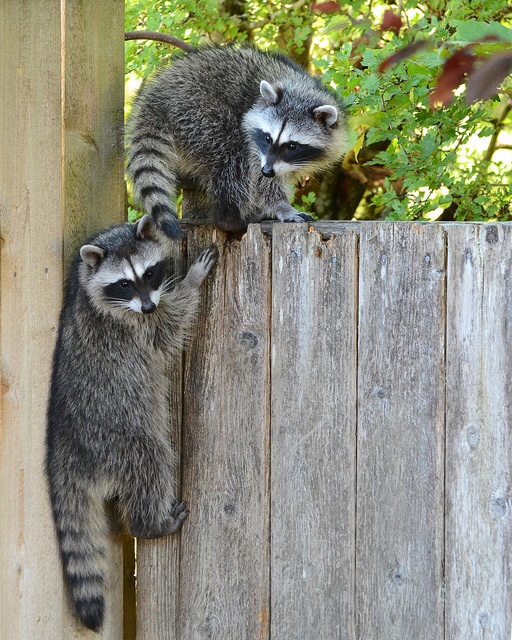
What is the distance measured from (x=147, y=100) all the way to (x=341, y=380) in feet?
4.40

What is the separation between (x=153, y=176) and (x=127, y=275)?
13.6 inches

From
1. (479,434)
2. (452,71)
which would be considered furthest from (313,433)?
(452,71)

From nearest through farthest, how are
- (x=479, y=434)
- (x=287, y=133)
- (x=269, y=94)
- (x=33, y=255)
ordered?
(x=479, y=434), (x=33, y=255), (x=269, y=94), (x=287, y=133)

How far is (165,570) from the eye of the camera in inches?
107

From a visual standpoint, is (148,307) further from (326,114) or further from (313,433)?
(326,114)

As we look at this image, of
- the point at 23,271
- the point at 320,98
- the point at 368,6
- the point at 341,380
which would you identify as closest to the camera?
the point at 341,380

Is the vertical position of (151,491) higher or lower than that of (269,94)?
lower

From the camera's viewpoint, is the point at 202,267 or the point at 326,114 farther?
the point at 326,114

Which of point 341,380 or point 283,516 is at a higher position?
point 341,380

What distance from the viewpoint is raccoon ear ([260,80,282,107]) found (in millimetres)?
3066

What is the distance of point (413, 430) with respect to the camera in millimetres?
2318

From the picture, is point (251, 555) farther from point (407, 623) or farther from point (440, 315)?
point (440, 315)

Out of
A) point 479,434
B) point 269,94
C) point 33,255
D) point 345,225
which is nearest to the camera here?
point 479,434

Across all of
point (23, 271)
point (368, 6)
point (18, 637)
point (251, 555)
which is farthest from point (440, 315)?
point (368, 6)
